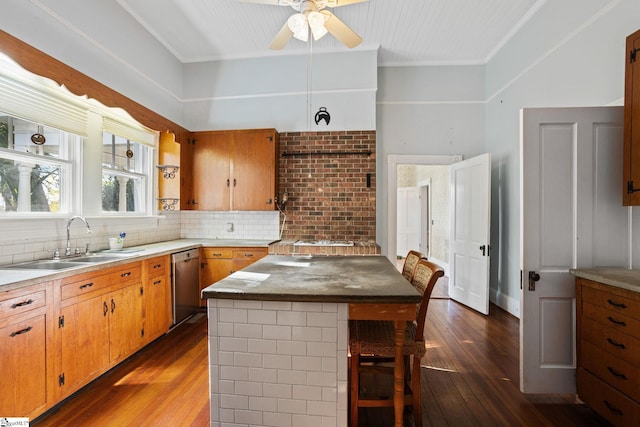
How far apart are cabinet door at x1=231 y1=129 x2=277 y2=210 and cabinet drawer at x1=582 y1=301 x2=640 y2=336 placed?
3.26 meters

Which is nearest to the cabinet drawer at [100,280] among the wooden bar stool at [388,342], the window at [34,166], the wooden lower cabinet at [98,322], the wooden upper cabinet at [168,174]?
the wooden lower cabinet at [98,322]

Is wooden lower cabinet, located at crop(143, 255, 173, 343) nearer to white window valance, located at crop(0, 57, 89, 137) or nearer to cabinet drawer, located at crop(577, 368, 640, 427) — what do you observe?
white window valance, located at crop(0, 57, 89, 137)

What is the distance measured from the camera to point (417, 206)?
790 centimetres

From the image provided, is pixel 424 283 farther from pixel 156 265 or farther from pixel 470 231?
pixel 470 231

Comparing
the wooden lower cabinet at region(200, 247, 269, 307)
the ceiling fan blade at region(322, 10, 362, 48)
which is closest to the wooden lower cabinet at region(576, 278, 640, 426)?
the ceiling fan blade at region(322, 10, 362, 48)

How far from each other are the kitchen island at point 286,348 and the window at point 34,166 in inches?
82.8

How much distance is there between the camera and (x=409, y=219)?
26.6 feet

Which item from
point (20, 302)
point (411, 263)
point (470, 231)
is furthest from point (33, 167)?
point (470, 231)

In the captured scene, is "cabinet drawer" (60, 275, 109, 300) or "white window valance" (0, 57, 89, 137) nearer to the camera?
"cabinet drawer" (60, 275, 109, 300)

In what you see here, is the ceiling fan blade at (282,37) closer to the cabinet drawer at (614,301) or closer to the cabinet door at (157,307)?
the cabinet door at (157,307)

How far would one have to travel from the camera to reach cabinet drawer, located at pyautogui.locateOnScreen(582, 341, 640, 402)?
151 cm

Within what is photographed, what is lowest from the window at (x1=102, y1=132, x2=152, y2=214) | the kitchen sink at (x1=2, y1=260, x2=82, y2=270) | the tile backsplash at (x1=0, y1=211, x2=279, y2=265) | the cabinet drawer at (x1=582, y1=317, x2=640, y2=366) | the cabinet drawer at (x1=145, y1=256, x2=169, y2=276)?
the cabinet drawer at (x1=582, y1=317, x2=640, y2=366)

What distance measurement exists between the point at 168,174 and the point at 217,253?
131 cm

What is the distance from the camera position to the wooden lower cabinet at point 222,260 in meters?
3.62
